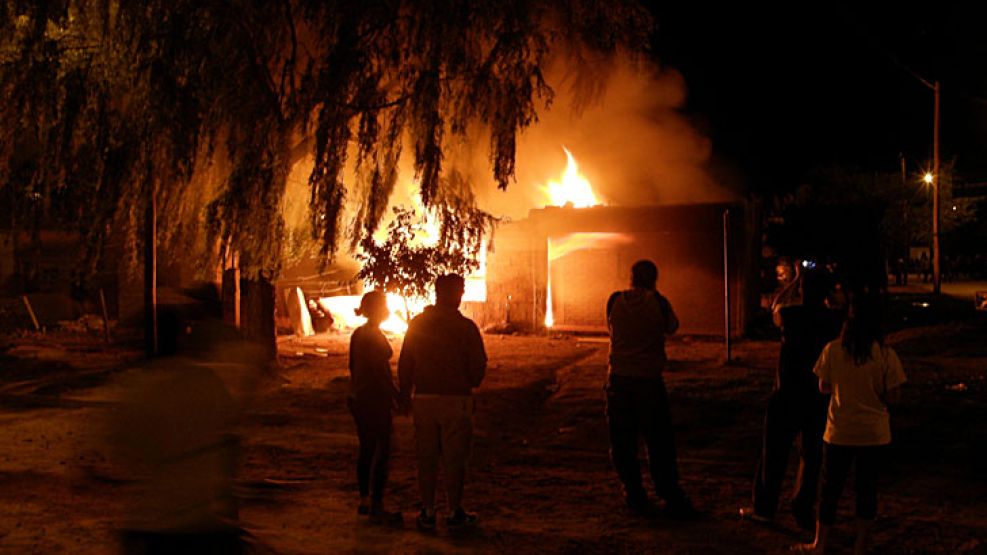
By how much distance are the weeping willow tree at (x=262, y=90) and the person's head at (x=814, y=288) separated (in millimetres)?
7112

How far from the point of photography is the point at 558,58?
41.6 feet

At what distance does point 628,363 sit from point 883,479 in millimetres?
2551

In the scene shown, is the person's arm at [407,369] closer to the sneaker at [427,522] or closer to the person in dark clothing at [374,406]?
the person in dark clothing at [374,406]

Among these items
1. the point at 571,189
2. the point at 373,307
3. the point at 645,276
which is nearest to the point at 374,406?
the point at 373,307

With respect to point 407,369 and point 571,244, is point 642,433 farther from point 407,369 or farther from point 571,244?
point 571,244

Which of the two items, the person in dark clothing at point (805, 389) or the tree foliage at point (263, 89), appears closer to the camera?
the person in dark clothing at point (805, 389)

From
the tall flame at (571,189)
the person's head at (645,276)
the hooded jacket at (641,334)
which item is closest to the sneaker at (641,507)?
the hooded jacket at (641,334)

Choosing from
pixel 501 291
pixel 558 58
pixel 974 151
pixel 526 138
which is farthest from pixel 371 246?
pixel 974 151

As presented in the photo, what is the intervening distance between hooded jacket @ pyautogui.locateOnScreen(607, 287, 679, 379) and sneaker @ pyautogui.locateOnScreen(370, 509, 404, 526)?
180 centimetres

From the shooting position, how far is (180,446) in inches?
135

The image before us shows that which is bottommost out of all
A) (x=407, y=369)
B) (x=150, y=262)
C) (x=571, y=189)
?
(x=407, y=369)

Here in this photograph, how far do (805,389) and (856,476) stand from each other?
681mm

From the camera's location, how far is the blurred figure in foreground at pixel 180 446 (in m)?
3.37

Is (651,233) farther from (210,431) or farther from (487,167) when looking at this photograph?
(210,431)
